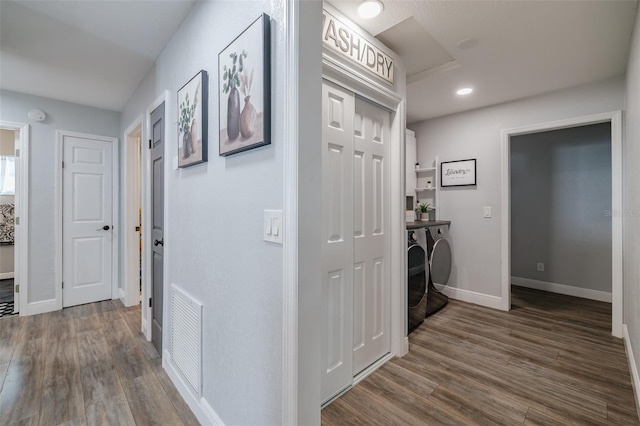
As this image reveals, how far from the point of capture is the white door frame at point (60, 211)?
3.23 metres

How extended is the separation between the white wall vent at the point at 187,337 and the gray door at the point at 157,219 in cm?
41

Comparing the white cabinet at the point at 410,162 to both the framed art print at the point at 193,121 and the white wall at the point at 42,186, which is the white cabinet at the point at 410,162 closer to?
the framed art print at the point at 193,121

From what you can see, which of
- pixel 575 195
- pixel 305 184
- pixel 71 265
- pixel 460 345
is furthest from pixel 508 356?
pixel 71 265

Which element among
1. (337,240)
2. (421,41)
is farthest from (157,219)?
(421,41)

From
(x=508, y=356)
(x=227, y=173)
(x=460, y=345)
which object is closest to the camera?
(x=227, y=173)

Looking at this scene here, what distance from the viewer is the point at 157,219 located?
7.65ft

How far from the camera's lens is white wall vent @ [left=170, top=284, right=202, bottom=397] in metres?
1.62

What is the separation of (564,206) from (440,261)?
217cm

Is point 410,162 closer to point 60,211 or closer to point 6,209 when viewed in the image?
point 60,211

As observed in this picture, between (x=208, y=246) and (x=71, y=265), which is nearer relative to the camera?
(x=208, y=246)

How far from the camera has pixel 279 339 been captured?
1.06m

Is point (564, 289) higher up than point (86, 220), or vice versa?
point (86, 220)

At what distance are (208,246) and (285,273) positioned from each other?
73cm

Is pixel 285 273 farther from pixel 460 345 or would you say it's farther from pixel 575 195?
pixel 575 195
